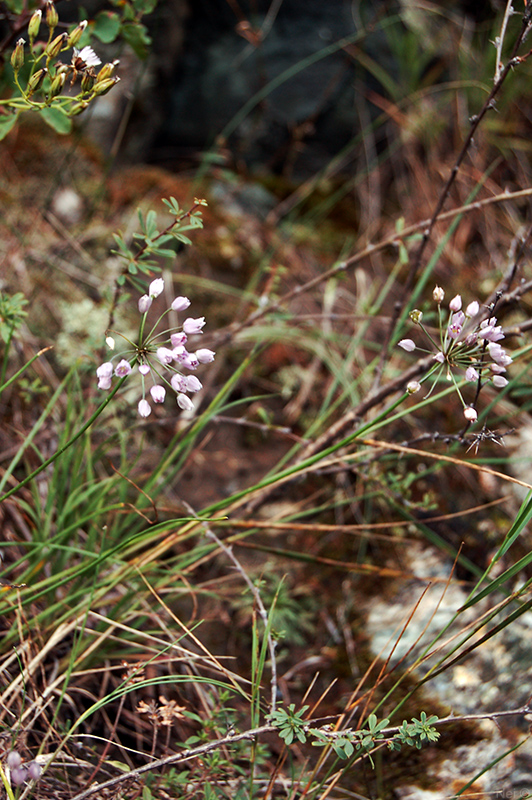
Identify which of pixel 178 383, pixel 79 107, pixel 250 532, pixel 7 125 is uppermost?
pixel 79 107

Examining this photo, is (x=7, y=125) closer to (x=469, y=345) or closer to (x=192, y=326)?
(x=192, y=326)

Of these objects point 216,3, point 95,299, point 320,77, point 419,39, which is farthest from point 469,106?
point 95,299

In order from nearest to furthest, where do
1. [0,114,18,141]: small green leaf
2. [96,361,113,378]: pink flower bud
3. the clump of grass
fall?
[96,361,113,378]: pink flower bud < the clump of grass < [0,114,18,141]: small green leaf

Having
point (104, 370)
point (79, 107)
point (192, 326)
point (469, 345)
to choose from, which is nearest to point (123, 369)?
point (104, 370)

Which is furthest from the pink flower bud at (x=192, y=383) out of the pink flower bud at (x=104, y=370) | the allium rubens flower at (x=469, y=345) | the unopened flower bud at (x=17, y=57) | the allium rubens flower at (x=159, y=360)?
the unopened flower bud at (x=17, y=57)

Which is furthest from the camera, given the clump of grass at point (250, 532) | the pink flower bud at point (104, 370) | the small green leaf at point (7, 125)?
the small green leaf at point (7, 125)

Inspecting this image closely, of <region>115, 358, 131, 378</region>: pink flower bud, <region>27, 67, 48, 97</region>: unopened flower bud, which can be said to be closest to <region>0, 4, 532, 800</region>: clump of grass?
<region>115, 358, 131, 378</region>: pink flower bud

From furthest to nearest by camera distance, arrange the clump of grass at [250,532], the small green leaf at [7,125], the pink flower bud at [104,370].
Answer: the small green leaf at [7,125] → the clump of grass at [250,532] → the pink flower bud at [104,370]

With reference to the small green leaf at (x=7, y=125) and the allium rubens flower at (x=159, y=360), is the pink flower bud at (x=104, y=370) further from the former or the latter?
the small green leaf at (x=7, y=125)

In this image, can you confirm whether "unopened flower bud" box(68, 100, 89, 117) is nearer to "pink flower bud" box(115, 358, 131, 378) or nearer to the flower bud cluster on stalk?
the flower bud cluster on stalk

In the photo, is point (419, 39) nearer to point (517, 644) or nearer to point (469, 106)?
point (469, 106)

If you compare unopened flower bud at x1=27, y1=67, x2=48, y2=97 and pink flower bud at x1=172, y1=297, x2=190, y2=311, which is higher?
unopened flower bud at x1=27, y1=67, x2=48, y2=97
